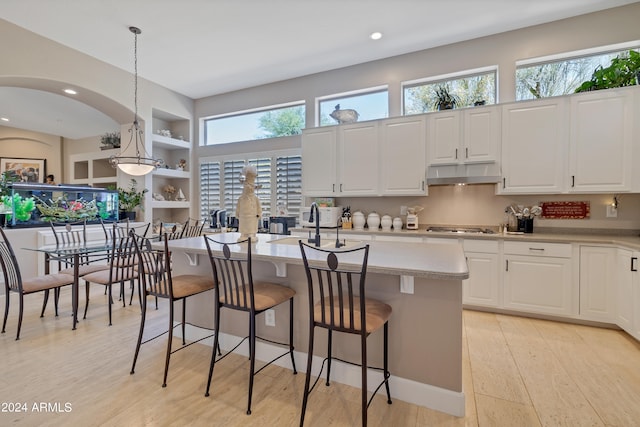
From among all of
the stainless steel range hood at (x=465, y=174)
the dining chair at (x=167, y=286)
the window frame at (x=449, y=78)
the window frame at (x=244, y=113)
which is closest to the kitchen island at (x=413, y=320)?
the dining chair at (x=167, y=286)

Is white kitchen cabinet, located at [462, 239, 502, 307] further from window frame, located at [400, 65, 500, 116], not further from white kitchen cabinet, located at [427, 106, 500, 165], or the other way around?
window frame, located at [400, 65, 500, 116]

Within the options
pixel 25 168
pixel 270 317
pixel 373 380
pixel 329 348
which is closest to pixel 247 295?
pixel 270 317

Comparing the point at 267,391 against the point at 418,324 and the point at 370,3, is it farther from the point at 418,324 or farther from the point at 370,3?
the point at 370,3

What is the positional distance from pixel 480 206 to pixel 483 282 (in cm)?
103

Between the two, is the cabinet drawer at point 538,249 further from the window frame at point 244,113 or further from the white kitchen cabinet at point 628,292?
the window frame at point 244,113

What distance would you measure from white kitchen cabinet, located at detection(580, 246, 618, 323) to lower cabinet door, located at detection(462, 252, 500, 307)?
2.44 ft

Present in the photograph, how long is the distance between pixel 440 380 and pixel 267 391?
1.12 m

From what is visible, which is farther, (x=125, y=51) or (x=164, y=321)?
(x=125, y=51)

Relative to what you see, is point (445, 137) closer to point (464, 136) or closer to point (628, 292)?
point (464, 136)

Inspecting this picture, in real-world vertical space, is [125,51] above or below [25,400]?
above

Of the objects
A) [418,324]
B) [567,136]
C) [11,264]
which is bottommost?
[418,324]

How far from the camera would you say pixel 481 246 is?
3299 mm

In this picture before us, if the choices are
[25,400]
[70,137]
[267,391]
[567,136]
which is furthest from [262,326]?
[70,137]

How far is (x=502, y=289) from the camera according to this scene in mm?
3223
